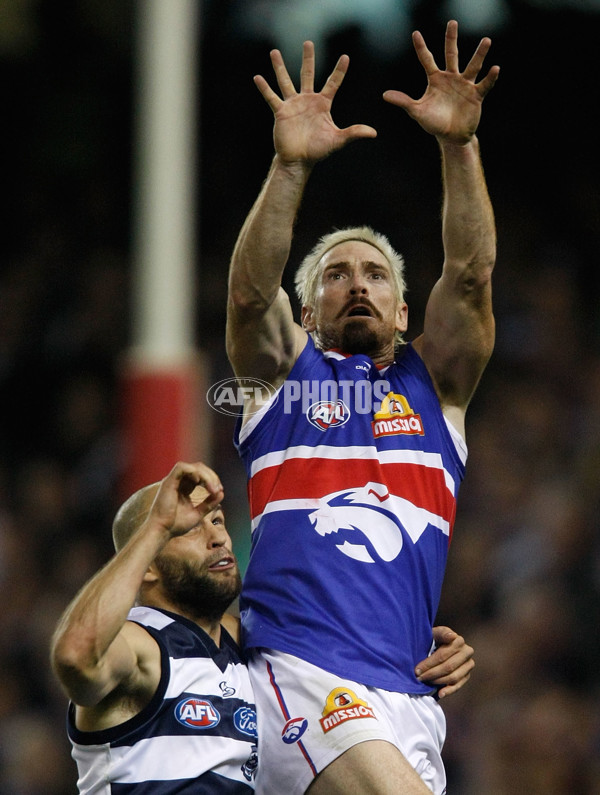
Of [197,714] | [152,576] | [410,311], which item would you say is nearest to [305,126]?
[152,576]

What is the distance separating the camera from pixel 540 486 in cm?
709

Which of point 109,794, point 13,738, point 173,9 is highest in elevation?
point 173,9

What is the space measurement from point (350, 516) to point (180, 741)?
764 mm

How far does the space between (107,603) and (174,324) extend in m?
1.33

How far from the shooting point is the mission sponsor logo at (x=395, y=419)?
12.0 ft

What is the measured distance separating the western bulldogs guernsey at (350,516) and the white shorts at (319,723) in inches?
1.6

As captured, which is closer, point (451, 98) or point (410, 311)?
point (451, 98)

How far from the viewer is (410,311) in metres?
7.92

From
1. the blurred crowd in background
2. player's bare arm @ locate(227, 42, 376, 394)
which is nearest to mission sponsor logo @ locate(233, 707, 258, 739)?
player's bare arm @ locate(227, 42, 376, 394)

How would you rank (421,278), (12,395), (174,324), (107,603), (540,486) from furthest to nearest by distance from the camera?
(12,395), (421,278), (540,486), (174,324), (107,603)

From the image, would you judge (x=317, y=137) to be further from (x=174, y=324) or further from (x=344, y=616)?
(x=344, y=616)

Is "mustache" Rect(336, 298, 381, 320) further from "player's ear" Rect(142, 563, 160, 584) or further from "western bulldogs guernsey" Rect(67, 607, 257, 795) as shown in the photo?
"western bulldogs guernsey" Rect(67, 607, 257, 795)

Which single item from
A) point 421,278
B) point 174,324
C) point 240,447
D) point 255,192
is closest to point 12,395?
point 255,192

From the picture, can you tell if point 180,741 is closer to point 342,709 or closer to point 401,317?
point 342,709
